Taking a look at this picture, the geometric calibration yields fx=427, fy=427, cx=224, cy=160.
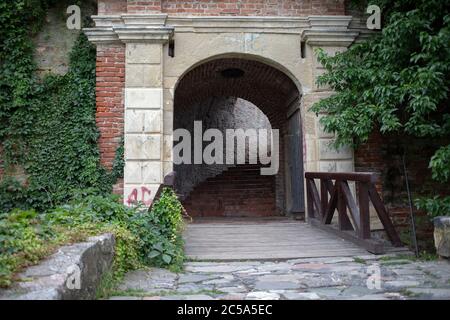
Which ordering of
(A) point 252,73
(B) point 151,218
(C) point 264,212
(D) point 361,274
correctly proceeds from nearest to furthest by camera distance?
(D) point 361,274 → (B) point 151,218 → (A) point 252,73 → (C) point 264,212

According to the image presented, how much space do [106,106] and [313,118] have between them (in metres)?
3.17

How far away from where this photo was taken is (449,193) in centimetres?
685

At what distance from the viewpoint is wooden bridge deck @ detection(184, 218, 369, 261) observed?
4.44m

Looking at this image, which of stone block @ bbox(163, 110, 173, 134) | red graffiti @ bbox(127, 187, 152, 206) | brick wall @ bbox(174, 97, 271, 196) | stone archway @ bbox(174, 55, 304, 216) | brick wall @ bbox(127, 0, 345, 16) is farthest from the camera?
brick wall @ bbox(174, 97, 271, 196)

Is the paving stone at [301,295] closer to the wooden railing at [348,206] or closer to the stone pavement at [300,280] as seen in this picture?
the stone pavement at [300,280]

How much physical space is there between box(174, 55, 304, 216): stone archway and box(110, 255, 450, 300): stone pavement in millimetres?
3215

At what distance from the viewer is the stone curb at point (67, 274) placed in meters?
2.08

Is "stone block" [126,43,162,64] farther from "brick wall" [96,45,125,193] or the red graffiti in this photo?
the red graffiti

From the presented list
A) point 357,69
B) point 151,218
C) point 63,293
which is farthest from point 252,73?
point 63,293

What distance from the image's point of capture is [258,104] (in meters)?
10.2

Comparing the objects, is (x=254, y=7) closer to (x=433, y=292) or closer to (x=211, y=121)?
(x=433, y=292)

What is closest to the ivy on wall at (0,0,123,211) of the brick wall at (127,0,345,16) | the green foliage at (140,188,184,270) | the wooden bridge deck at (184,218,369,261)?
the brick wall at (127,0,345,16)

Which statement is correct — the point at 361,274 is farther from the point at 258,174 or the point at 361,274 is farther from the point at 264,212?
the point at 258,174

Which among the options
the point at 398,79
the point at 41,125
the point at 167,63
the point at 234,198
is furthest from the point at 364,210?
the point at 234,198
